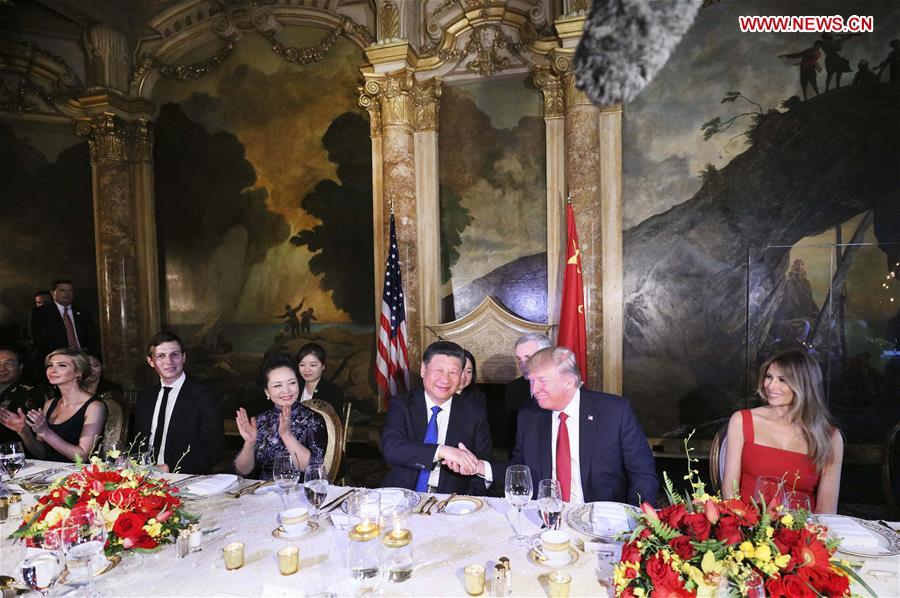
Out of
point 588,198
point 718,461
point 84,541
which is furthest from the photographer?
point 588,198

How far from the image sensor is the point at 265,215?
326 inches

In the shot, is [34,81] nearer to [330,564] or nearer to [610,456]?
[330,564]

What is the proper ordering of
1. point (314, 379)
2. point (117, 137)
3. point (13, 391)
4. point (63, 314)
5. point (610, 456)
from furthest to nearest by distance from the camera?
point (117, 137) < point (63, 314) < point (314, 379) < point (13, 391) < point (610, 456)

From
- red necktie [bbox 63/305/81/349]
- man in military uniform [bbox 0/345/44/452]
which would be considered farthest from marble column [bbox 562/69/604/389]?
red necktie [bbox 63/305/81/349]

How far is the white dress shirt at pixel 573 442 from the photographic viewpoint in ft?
10.2

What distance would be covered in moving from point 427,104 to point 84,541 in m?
6.52

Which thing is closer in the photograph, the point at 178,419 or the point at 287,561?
the point at 287,561

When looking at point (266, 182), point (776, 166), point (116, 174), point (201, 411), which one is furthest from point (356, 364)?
point (776, 166)

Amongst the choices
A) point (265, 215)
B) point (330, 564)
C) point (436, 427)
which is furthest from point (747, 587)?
point (265, 215)

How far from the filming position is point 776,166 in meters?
6.36

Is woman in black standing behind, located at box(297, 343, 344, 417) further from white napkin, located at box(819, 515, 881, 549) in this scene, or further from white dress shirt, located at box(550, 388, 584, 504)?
white napkin, located at box(819, 515, 881, 549)

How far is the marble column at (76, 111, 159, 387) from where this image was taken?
27.7ft
